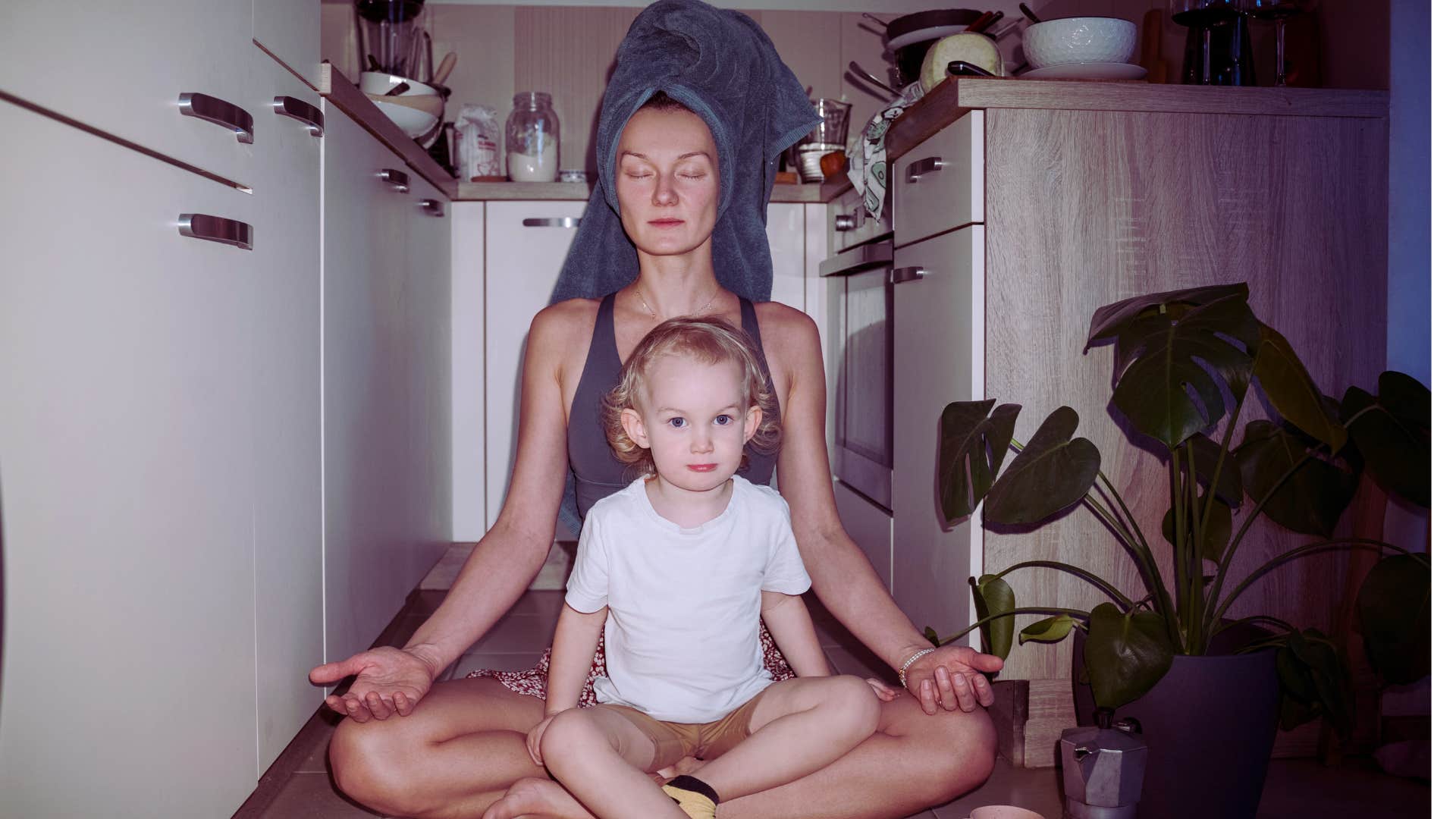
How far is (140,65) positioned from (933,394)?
129cm

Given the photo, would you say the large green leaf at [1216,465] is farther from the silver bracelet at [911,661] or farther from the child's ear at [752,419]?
the child's ear at [752,419]

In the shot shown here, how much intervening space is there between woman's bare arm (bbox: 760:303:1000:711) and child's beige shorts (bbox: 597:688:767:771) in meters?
0.18

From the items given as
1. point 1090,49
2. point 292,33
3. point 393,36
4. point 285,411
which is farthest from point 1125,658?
point 393,36

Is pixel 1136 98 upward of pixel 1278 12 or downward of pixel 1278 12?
downward

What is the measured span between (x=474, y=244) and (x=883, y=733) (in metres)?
2.09

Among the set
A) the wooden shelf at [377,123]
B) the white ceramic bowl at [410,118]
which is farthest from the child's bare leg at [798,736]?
the white ceramic bowl at [410,118]

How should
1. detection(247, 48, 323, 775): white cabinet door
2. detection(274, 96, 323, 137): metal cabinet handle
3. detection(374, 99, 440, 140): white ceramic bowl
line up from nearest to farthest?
detection(247, 48, 323, 775): white cabinet door, detection(274, 96, 323, 137): metal cabinet handle, detection(374, 99, 440, 140): white ceramic bowl

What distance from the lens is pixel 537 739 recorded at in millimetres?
1152

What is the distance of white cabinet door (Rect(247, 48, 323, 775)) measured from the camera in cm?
137

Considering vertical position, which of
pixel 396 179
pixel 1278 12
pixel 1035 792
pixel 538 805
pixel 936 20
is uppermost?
pixel 936 20

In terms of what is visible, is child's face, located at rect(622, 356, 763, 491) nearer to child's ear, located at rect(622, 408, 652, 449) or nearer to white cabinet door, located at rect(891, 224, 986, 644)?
child's ear, located at rect(622, 408, 652, 449)

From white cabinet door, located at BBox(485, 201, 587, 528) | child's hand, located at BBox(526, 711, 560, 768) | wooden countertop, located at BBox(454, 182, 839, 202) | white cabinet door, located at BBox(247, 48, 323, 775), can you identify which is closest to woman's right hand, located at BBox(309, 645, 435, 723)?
child's hand, located at BBox(526, 711, 560, 768)

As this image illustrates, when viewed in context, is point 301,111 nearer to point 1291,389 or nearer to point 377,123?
point 377,123

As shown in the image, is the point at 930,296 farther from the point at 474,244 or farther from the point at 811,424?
the point at 474,244
